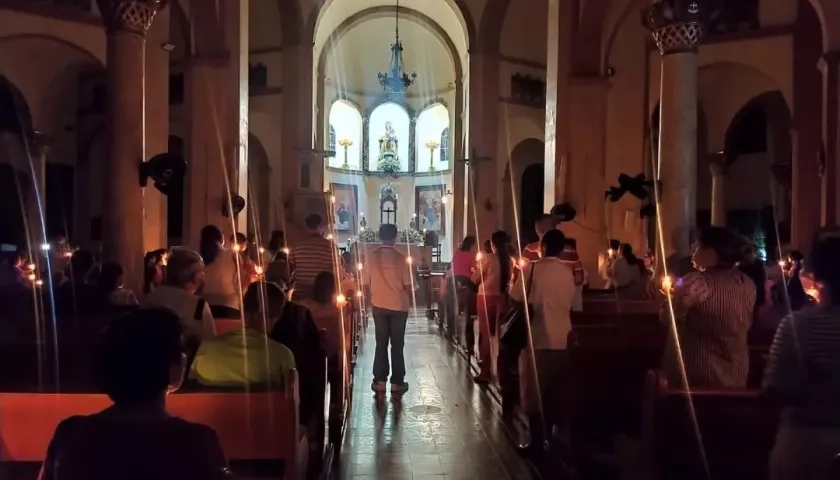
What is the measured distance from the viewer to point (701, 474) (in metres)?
4.31

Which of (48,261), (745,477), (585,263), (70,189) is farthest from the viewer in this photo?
(70,189)

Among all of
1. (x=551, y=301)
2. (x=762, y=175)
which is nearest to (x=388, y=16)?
(x=762, y=175)

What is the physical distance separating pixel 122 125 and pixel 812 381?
893cm

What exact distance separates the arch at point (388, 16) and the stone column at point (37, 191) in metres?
12.1

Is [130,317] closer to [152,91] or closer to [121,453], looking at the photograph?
[121,453]

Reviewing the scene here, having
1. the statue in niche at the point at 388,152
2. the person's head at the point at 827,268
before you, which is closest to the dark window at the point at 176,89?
the statue in niche at the point at 388,152

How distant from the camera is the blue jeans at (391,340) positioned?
895 centimetres

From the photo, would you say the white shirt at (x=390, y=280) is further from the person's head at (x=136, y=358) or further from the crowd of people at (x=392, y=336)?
the person's head at (x=136, y=358)

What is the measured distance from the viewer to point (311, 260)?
8.60 m

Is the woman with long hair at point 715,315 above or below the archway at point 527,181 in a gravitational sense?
below

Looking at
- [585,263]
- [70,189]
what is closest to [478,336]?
[585,263]

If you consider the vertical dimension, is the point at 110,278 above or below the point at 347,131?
below

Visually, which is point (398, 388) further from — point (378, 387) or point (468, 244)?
point (468, 244)

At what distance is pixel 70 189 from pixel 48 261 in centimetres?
820
